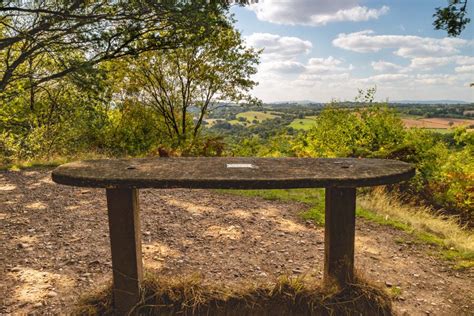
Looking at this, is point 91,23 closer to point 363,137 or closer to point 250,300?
point 250,300

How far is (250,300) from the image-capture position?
2820mm

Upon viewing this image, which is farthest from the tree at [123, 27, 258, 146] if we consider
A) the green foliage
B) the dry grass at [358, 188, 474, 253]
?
the dry grass at [358, 188, 474, 253]

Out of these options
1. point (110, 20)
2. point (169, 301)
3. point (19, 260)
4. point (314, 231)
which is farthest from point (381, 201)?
point (110, 20)

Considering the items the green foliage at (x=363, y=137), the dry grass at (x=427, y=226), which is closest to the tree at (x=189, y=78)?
the green foliage at (x=363, y=137)

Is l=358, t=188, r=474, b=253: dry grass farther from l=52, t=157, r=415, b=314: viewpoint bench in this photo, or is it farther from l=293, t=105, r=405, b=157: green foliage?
l=293, t=105, r=405, b=157: green foliage

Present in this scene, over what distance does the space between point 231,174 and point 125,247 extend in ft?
3.52

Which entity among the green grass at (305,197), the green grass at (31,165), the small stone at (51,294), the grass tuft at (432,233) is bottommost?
the grass tuft at (432,233)

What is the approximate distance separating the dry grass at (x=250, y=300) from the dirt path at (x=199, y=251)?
0.91ft

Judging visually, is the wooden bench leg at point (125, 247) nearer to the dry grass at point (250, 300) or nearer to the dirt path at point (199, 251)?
the dry grass at point (250, 300)

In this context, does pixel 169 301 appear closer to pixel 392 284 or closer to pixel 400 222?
pixel 392 284

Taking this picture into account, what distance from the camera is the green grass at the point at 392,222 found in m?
4.25

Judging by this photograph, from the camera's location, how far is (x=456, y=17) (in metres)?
4.93

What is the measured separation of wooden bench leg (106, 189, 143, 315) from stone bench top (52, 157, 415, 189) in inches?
8.7

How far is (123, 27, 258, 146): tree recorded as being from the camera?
47.6ft
